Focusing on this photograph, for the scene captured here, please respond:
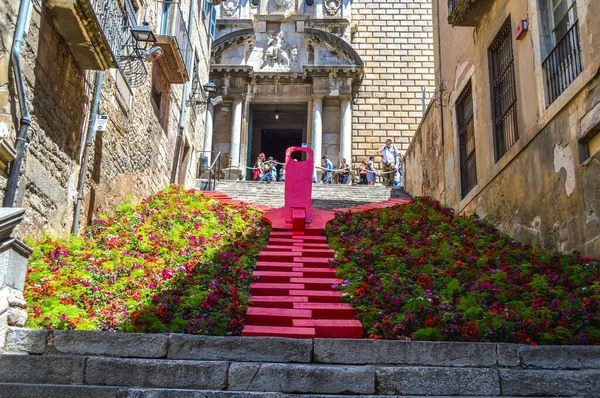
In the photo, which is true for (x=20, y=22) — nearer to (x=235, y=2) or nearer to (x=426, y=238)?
(x=426, y=238)

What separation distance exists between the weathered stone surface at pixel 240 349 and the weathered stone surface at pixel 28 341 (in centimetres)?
99

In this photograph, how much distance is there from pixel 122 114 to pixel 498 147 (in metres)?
6.31

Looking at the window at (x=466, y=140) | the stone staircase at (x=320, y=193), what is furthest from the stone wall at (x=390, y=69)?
the window at (x=466, y=140)

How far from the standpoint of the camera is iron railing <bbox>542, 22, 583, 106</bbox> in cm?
742

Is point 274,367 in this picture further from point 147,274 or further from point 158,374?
point 147,274

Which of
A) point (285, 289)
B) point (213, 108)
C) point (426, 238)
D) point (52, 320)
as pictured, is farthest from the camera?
point (213, 108)

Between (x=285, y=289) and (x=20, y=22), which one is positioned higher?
(x=20, y=22)

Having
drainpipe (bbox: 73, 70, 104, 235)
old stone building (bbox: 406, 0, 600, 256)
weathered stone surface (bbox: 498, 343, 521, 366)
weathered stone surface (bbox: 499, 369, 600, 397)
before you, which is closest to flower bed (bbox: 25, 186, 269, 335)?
drainpipe (bbox: 73, 70, 104, 235)

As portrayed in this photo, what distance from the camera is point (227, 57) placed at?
21.3 meters

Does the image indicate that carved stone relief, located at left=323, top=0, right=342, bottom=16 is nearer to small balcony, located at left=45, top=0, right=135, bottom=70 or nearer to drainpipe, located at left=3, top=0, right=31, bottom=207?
small balcony, located at left=45, top=0, right=135, bottom=70

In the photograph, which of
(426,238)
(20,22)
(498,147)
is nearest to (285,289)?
(426,238)

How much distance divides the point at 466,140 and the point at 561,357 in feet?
24.1

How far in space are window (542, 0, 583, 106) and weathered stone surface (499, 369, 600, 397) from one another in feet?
14.0

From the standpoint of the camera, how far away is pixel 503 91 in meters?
9.82
